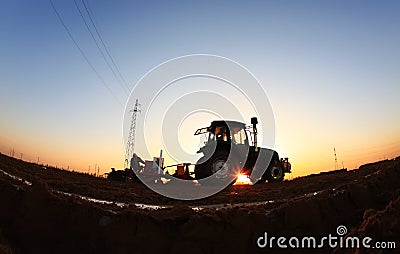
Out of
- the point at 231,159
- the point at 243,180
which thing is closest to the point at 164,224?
the point at 231,159

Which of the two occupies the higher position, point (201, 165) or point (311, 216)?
point (201, 165)

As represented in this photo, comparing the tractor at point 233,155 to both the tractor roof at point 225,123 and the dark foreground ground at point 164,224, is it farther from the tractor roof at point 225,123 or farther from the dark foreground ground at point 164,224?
the dark foreground ground at point 164,224

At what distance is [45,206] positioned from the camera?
4297 millimetres

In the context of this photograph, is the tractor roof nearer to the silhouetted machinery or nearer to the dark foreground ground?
the silhouetted machinery

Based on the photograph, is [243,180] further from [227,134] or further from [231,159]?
[227,134]

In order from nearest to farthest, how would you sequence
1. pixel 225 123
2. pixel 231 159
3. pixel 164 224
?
pixel 164 224 → pixel 231 159 → pixel 225 123

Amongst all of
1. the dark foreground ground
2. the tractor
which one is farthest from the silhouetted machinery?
the dark foreground ground

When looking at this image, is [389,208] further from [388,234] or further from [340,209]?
[340,209]

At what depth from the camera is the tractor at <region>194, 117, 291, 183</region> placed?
544 inches

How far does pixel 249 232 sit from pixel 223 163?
9.90 metres

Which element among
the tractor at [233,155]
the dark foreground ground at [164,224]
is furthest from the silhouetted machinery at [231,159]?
the dark foreground ground at [164,224]

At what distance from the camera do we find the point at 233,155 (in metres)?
14.1

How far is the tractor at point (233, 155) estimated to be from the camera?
1382cm

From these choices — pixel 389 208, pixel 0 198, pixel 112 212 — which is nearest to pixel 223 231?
pixel 112 212
